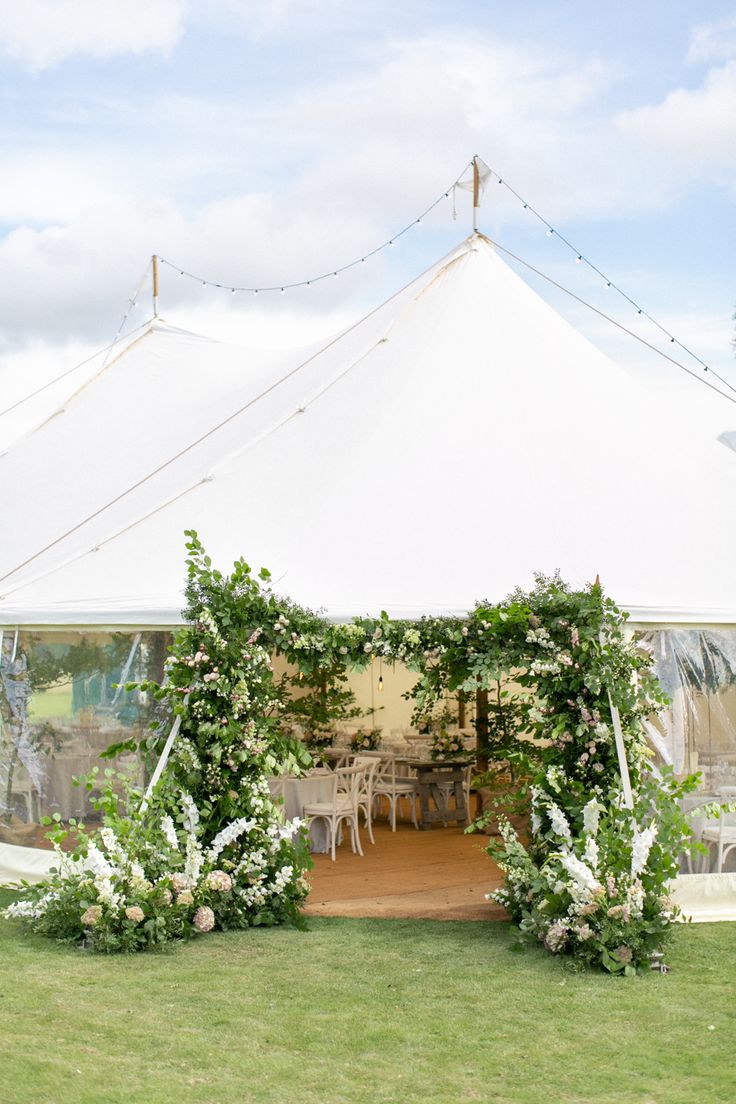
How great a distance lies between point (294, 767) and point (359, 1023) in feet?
6.77

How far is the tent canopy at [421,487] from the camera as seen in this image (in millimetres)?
7586

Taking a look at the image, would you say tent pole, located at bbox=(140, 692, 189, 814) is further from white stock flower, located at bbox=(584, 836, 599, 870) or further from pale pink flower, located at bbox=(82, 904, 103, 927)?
white stock flower, located at bbox=(584, 836, 599, 870)

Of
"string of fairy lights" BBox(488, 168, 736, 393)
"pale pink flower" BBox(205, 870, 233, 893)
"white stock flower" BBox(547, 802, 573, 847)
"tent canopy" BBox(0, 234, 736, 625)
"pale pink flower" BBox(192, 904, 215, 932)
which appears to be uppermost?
"string of fairy lights" BBox(488, 168, 736, 393)

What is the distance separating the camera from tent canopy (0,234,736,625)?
24.9 ft

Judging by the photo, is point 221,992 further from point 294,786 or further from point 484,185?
point 484,185

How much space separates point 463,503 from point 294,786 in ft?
9.94

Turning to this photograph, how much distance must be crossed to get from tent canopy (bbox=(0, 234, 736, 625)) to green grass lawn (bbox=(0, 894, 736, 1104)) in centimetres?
199

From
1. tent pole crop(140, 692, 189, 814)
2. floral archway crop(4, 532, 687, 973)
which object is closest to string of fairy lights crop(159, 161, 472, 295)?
floral archway crop(4, 532, 687, 973)

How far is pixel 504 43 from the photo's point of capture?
28.6 feet

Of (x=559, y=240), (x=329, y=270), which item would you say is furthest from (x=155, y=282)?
(x=559, y=240)

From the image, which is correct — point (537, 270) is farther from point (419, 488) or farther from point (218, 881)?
point (218, 881)

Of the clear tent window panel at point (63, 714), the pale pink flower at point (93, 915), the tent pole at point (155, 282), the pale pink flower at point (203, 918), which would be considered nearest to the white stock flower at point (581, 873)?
the pale pink flower at point (203, 918)

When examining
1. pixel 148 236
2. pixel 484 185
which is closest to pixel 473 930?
pixel 484 185

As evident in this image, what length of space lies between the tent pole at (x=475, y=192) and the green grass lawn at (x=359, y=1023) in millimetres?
5481
